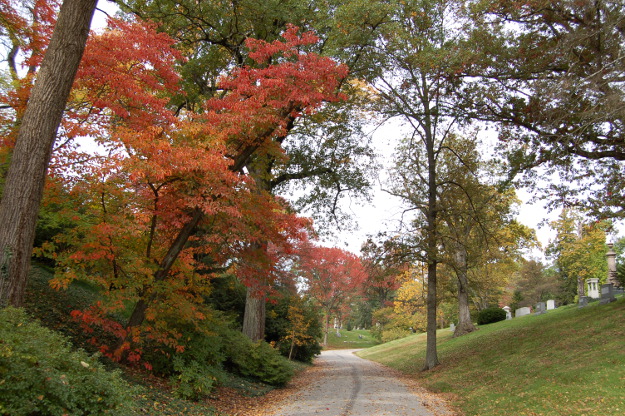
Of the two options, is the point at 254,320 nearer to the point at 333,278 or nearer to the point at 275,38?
the point at 275,38

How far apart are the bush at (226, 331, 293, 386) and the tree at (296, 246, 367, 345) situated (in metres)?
29.1

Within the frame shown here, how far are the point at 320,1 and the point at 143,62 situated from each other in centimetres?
661

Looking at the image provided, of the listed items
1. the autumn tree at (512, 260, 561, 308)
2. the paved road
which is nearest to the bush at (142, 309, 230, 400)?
the paved road

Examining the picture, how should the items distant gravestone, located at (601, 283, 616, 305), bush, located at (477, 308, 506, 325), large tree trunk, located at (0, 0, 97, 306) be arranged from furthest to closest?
bush, located at (477, 308, 506, 325) < distant gravestone, located at (601, 283, 616, 305) < large tree trunk, located at (0, 0, 97, 306)

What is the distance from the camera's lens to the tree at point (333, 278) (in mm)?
44719

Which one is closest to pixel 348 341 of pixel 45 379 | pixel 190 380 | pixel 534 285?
pixel 534 285

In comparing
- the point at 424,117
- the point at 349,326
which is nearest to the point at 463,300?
the point at 424,117

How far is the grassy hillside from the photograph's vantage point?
8.93m

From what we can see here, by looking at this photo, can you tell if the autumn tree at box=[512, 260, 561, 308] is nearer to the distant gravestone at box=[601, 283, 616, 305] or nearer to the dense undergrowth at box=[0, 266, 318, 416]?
the distant gravestone at box=[601, 283, 616, 305]

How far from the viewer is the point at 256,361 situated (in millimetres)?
13750

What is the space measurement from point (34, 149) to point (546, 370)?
12.8 meters

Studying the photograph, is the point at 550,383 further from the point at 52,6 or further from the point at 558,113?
the point at 52,6

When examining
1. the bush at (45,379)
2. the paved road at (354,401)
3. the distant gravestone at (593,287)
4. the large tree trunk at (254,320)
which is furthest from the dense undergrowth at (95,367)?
the distant gravestone at (593,287)

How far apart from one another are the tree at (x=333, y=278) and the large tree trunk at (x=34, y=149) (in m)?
37.3
